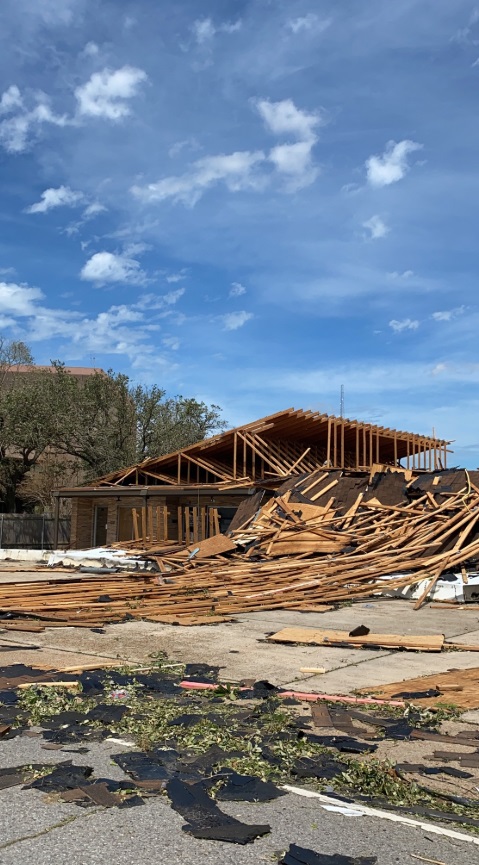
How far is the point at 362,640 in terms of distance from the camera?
9234 millimetres

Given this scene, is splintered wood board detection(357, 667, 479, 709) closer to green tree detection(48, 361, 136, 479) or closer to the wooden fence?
the wooden fence

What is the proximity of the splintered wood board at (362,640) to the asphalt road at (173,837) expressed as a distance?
5.18m

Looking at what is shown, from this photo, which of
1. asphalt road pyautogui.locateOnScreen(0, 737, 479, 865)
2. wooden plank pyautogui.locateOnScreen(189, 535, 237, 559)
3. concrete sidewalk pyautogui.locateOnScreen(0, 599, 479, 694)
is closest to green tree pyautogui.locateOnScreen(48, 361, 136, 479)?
wooden plank pyautogui.locateOnScreen(189, 535, 237, 559)

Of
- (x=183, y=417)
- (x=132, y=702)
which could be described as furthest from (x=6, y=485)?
(x=132, y=702)

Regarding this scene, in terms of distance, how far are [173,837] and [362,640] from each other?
593cm

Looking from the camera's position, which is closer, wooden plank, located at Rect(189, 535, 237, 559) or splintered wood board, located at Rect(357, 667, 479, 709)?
splintered wood board, located at Rect(357, 667, 479, 709)

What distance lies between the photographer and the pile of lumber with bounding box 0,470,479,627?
12.9m

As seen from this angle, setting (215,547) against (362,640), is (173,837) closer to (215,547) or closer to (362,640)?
(362,640)

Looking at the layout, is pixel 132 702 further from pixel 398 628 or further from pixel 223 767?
pixel 398 628

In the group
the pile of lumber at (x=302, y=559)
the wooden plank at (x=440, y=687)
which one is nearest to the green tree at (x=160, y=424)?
the pile of lumber at (x=302, y=559)

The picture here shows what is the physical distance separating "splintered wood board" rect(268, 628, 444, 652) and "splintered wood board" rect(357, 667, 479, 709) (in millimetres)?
1328

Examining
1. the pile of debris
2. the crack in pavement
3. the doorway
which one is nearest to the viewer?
the crack in pavement

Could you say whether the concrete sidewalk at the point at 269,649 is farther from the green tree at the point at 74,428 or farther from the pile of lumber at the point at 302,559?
the green tree at the point at 74,428

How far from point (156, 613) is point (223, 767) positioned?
7798 mm
